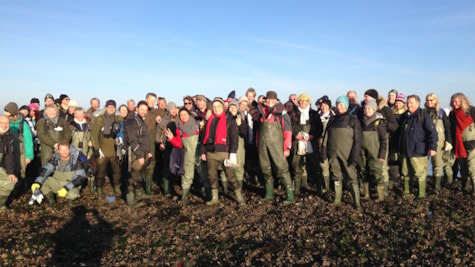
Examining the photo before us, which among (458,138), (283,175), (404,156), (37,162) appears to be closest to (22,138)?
(37,162)

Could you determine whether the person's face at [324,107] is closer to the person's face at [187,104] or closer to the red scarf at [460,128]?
the red scarf at [460,128]

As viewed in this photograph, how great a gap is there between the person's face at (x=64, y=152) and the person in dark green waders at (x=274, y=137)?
5255 mm

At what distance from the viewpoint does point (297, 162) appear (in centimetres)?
921

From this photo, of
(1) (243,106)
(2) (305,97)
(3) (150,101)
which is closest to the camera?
(2) (305,97)

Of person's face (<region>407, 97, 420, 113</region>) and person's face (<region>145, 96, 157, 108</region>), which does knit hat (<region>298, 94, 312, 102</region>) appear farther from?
person's face (<region>145, 96, 157, 108</region>)

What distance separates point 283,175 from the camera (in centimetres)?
827

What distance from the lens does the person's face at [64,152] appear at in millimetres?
8656

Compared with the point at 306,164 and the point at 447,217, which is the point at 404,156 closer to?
the point at 447,217

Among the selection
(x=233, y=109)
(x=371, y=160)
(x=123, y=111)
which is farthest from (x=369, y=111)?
(x=123, y=111)

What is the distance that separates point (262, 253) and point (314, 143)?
14.5ft

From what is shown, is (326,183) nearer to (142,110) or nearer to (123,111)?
(142,110)

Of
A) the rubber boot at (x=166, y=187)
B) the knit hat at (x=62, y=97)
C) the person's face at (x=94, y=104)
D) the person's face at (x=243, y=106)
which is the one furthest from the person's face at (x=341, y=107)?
the knit hat at (x=62, y=97)

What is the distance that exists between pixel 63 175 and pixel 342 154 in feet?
24.2

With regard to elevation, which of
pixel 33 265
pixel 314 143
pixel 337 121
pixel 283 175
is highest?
pixel 337 121
